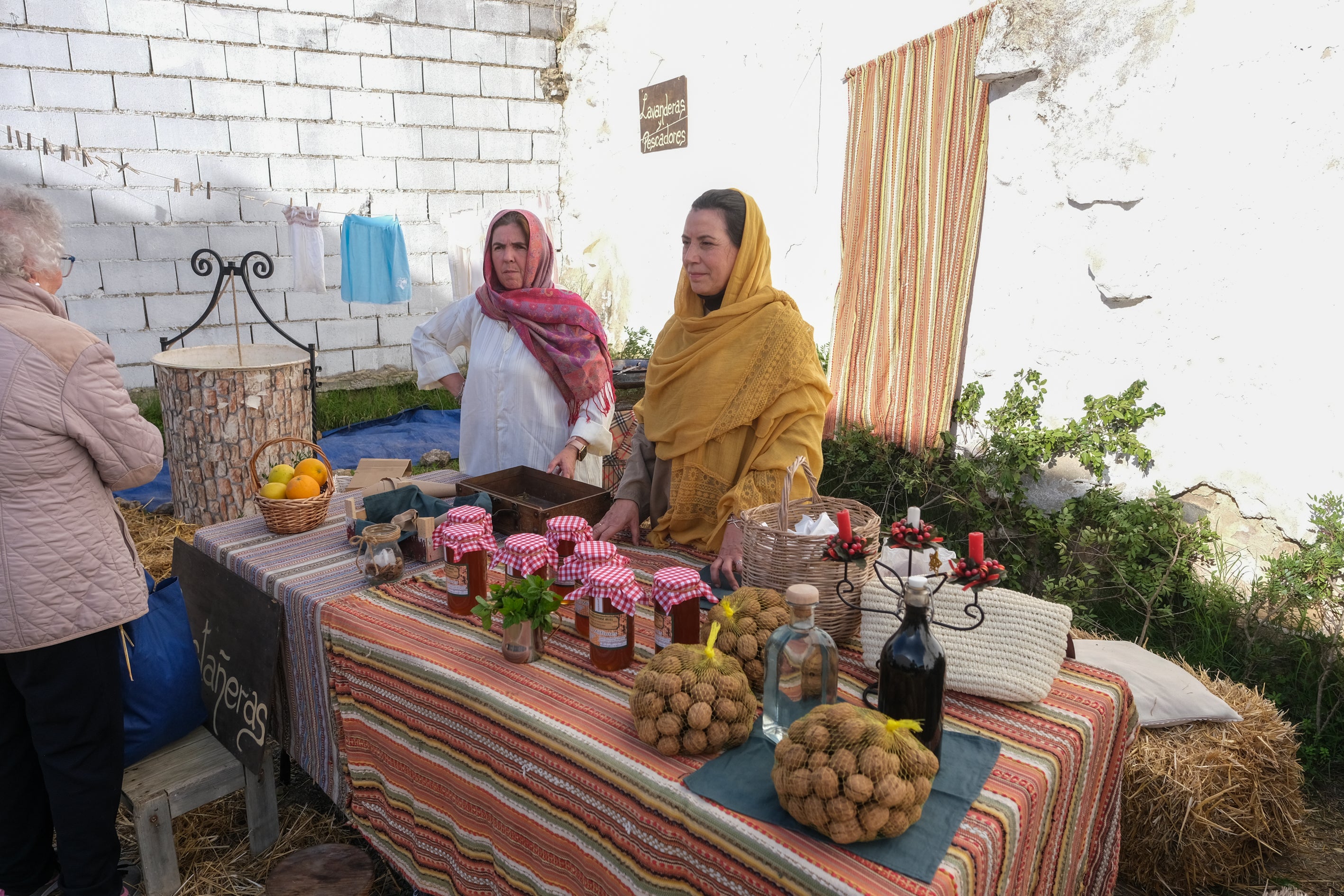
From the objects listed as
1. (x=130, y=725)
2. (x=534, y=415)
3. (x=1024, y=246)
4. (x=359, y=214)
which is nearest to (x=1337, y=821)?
(x=1024, y=246)

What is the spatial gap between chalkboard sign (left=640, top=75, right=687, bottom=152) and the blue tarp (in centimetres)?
317

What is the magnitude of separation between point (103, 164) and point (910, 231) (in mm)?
6604

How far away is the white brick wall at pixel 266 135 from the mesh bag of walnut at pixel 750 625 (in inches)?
298

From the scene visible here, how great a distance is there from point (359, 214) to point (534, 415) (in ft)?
19.1

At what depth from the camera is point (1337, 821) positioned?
2930 millimetres

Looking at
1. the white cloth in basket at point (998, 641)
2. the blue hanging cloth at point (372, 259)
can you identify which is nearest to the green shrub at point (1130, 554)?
the white cloth in basket at point (998, 641)

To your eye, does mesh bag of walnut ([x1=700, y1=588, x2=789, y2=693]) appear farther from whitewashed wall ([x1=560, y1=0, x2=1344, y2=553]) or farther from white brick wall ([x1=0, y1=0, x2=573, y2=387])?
white brick wall ([x1=0, y1=0, x2=573, y2=387])

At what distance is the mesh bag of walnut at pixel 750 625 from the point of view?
163 cm

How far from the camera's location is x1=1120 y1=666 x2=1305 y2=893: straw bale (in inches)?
101

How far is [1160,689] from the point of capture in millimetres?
2838

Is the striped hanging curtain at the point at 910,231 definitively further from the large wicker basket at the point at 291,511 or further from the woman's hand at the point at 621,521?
the large wicker basket at the point at 291,511

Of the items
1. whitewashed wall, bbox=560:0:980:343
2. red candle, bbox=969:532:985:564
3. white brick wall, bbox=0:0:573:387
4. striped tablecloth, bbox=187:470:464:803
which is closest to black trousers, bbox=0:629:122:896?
striped tablecloth, bbox=187:470:464:803

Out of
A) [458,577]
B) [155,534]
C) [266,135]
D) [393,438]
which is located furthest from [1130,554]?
[266,135]

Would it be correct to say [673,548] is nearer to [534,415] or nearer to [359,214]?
[534,415]
